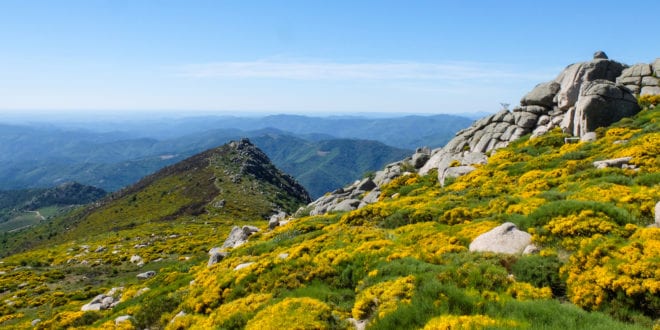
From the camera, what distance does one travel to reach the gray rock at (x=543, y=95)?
152 ft

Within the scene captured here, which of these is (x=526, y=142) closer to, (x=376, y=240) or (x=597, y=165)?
(x=597, y=165)

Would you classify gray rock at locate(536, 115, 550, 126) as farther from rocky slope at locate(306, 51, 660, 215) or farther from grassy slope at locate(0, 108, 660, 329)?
grassy slope at locate(0, 108, 660, 329)

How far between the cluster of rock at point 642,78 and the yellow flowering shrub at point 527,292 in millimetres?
42658

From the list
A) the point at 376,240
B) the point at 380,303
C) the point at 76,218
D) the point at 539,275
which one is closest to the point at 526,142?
the point at 376,240

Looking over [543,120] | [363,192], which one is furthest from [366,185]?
[543,120]

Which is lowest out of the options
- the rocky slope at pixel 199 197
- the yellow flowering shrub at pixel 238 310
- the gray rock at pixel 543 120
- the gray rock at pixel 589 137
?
the rocky slope at pixel 199 197

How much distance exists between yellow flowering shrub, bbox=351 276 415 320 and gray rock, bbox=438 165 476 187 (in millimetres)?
25029

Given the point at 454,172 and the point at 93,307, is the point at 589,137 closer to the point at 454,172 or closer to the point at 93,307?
the point at 454,172

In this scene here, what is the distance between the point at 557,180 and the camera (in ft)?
81.3

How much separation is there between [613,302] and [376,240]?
10317 mm

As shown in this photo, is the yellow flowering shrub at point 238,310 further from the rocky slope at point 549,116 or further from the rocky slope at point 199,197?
the rocky slope at point 199,197

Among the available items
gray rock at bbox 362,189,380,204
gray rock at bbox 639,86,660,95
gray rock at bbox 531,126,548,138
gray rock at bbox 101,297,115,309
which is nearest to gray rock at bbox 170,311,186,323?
gray rock at bbox 101,297,115,309

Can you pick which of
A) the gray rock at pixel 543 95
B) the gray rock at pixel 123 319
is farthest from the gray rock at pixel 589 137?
the gray rock at pixel 123 319

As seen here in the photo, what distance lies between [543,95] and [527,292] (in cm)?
4281
